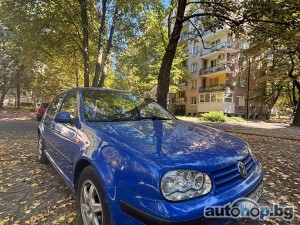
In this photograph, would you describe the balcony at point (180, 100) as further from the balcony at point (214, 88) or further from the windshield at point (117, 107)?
the windshield at point (117, 107)

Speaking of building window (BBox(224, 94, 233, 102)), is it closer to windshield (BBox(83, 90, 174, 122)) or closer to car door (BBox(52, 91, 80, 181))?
windshield (BBox(83, 90, 174, 122))

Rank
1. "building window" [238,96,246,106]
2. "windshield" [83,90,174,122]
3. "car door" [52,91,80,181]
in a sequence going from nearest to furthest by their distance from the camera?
"car door" [52,91,80,181] → "windshield" [83,90,174,122] → "building window" [238,96,246,106]

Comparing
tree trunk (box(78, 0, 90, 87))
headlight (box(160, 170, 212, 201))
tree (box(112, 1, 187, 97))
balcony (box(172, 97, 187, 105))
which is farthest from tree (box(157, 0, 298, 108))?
balcony (box(172, 97, 187, 105))

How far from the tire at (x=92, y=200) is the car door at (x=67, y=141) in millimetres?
378

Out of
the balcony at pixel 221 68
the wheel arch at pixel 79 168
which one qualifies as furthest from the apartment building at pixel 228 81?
the wheel arch at pixel 79 168

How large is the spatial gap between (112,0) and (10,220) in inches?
→ 651

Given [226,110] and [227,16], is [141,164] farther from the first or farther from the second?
[226,110]

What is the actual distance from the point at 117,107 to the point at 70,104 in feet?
2.62

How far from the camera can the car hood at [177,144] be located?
212 centimetres

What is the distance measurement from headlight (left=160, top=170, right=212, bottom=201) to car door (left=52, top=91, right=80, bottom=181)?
4.24ft

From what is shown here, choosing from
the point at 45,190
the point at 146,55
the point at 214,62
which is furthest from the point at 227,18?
the point at 214,62

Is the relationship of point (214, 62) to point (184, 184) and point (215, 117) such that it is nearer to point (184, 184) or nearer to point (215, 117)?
point (215, 117)

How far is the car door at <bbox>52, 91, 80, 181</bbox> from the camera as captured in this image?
10.1 ft

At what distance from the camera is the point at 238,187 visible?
7.41ft
